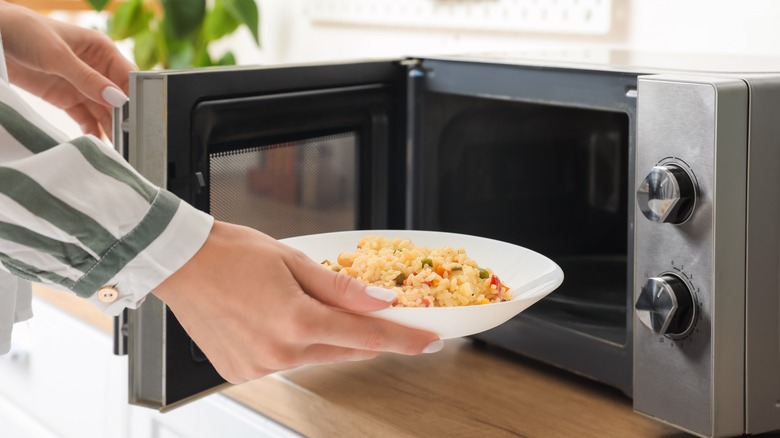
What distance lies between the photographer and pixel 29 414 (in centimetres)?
123

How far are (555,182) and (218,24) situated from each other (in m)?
1.05

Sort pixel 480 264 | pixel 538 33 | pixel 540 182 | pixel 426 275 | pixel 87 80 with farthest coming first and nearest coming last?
pixel 538 33, pixel 540 182, pixel 87 80, pixel 480 264, pixel 426 275

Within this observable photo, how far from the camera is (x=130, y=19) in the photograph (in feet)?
6.31

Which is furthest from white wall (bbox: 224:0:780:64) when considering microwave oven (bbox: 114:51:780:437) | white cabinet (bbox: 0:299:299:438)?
white cabinet (bbox: 0:299:299:438)

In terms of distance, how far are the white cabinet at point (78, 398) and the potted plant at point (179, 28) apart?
0.76 m

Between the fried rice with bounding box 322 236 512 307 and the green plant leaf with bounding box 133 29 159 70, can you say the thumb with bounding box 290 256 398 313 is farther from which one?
the green plant leaf with bounding box 133 29 159 70

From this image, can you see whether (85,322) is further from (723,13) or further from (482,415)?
(723,13)

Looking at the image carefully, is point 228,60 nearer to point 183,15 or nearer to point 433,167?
point 183,15

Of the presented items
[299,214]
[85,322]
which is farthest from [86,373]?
[299,214]

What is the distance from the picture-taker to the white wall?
1.16 meters

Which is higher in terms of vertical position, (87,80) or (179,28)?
(179,28)

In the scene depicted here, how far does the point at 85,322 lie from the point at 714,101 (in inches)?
32.1

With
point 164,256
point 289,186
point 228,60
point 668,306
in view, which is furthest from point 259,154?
point 228,60

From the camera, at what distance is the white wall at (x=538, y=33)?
1.16m
